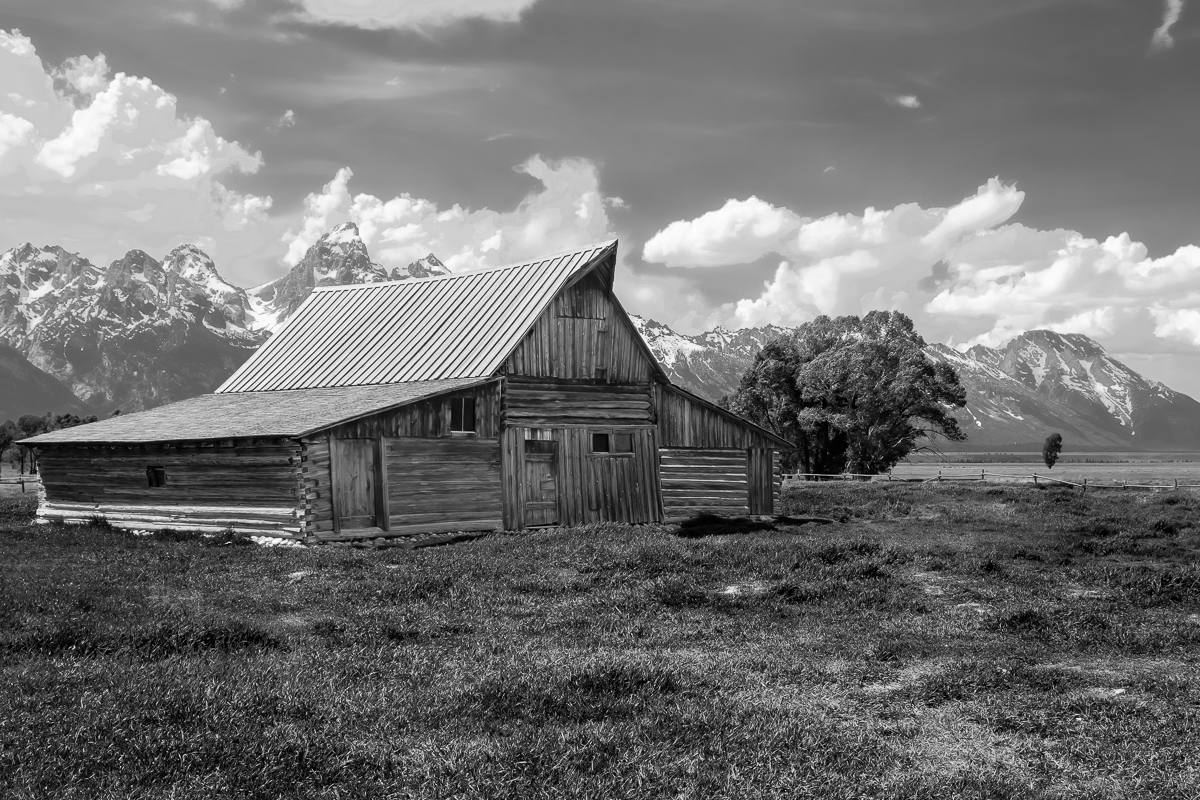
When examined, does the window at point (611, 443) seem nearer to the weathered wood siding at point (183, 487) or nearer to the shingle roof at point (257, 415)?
the shingle roof at point (257, 415)

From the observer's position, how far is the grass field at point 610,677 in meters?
7.10

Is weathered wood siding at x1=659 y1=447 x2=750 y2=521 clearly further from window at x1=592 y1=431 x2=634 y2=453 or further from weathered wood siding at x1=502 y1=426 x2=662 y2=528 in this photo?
window at x1=592 y1=431 x2=634 y2=453

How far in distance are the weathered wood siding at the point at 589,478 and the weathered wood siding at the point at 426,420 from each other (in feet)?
2.65

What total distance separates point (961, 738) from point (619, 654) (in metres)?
4.10

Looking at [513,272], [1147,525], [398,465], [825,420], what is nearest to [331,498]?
[398,465]

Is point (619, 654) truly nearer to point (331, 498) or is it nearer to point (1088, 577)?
point (1088, 577)

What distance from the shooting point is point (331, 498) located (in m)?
28.0

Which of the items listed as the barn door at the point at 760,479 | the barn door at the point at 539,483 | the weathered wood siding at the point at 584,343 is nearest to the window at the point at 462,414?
the weathered wood siding at the point at 584,343

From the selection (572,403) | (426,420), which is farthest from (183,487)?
(572,403)

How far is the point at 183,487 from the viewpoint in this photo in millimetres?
31094

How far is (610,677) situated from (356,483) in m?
20.2

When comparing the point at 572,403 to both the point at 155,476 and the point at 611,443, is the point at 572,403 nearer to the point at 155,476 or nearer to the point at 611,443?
the point at 611,443

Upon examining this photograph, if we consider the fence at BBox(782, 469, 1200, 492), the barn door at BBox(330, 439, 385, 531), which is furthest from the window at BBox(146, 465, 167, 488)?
the fence at BBox(782, 469, 1200, 492)

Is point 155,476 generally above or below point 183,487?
above
